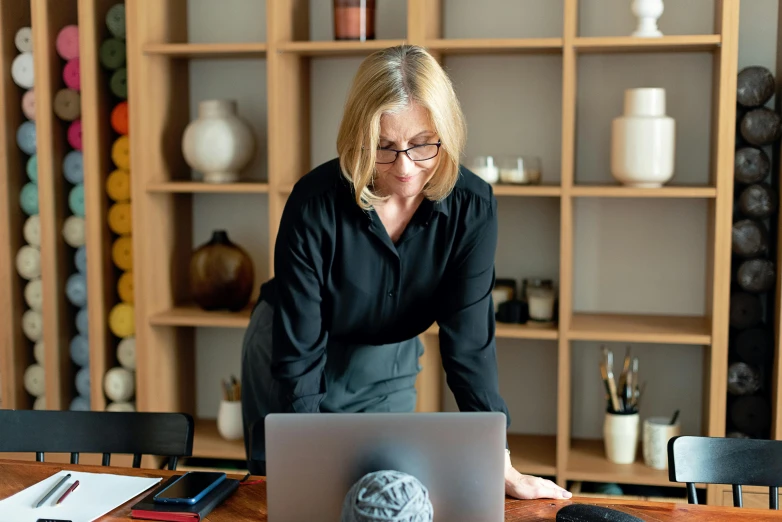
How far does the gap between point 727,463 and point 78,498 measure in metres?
1.20

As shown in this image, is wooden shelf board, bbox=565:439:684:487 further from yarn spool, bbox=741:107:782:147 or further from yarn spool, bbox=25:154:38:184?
yarn spool, bbox=25:154:38:184

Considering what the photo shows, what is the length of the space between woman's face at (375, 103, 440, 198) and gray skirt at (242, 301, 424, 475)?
552 millimetres

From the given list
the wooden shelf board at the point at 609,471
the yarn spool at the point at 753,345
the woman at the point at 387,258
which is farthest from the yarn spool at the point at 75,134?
the yarn spool at the point at 753,345

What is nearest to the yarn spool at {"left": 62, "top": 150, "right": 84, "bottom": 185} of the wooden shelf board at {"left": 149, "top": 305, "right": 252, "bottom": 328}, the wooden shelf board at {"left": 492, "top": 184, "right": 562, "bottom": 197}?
the wooden shelf board at {"left": 149, "top": 305, "right": 252, "bottom": 328}

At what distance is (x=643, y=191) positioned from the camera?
2.79 meters

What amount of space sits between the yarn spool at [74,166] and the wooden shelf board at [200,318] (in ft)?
1.86

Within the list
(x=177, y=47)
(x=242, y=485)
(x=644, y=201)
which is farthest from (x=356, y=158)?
(x=644, y=201)

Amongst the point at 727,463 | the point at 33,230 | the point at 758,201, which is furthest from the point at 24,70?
the point at 727,463

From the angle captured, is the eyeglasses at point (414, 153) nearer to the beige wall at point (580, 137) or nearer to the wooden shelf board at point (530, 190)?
the wooden shelf board at point (530, 190)

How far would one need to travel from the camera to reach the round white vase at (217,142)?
3061mm

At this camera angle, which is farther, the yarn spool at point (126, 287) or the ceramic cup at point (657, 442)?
the yarn spool at point (126, 287)

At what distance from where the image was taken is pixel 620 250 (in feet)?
10.4

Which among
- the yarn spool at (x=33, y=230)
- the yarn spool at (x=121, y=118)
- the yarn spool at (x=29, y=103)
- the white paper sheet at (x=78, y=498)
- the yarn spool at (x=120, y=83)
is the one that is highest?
the yarn spool at (x=120, y=83)

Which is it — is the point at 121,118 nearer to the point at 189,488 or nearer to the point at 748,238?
the point at 189,488
